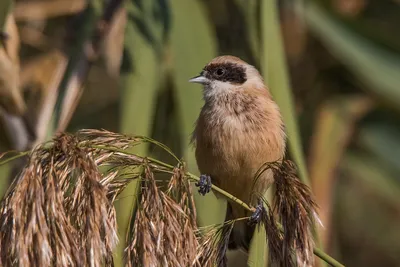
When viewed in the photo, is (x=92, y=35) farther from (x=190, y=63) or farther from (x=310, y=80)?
(x=310, y=80)

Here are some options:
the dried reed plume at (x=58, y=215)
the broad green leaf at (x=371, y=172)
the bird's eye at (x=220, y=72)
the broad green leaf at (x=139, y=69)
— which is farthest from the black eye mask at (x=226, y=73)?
the broad green leaf at (x=371, y=172)

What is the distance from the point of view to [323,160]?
434 centimetres

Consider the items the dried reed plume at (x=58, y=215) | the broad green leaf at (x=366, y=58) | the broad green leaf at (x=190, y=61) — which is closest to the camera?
the dried reed plume at (x=58, y=215)

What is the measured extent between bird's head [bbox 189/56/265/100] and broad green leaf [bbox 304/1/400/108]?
0.93 metres

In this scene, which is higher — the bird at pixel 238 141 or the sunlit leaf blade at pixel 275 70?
the sunlit leaf blade at pixel 275 70

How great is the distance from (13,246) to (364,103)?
12.1 feet

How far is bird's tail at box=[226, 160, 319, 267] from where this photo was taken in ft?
6.01

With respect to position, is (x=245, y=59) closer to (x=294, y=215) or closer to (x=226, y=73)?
(x=226, y=73)

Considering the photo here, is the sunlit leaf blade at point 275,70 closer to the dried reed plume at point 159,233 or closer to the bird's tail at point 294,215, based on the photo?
the bird's tail at point 294,215

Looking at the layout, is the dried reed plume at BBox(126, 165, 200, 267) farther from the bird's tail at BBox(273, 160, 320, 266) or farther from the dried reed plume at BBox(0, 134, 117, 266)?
the bird's tail at BBox(273, 160, 320, 266)

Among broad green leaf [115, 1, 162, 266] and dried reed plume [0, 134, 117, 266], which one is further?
broad green leaf [115, 1, 162, 266]

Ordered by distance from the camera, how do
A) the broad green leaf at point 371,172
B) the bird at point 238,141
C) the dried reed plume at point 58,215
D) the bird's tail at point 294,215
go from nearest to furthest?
1. the dried reed plume at point 58,215
2. the bird's tail at point 294,215
3. the bird at point 238,141
4. the broad green leaf at point 371,172

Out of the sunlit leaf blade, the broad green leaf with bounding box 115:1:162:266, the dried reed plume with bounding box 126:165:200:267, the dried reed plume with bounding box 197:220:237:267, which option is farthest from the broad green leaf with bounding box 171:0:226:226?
the dried reed plume with bounding box 126:165:200:267

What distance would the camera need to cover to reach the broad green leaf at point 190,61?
3.20 metres
